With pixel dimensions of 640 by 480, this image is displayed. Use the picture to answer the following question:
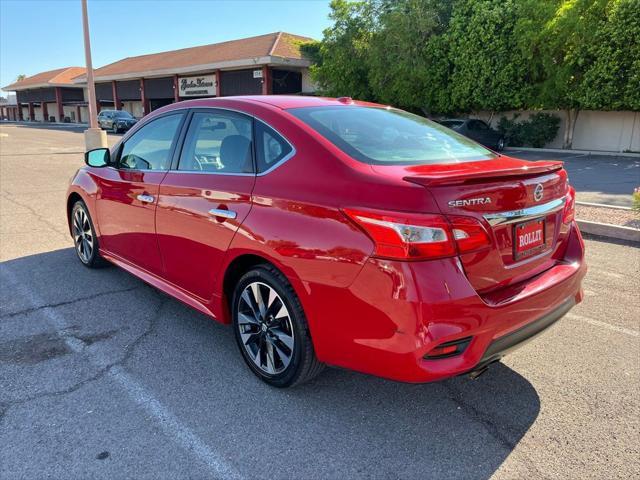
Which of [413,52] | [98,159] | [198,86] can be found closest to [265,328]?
[98,159]

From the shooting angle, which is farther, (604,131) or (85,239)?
(604,131)

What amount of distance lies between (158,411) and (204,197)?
1.37m

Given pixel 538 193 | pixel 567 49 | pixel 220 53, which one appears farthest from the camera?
pixel 220 53

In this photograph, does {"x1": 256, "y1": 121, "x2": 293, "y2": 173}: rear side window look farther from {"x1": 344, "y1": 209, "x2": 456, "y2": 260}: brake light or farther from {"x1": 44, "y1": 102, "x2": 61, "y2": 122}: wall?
{"x1": 44, "y1": 102, "x2": 61, "y2": 122}: wall

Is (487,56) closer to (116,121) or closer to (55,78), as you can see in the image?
(116,121)

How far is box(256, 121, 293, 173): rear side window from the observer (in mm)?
2973

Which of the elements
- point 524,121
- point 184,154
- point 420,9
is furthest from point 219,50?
point 184,154

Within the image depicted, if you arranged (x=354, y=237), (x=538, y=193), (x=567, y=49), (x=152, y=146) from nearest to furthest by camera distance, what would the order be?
(x=354, y=237)
(x=538, y=193)
(x=152, y=146)
(x=567, y=49)

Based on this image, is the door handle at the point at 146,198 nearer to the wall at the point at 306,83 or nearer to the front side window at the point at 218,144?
the front side window at the point at 218,144

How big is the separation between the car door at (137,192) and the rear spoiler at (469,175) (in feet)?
7.20

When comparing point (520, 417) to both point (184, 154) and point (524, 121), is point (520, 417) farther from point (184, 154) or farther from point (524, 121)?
point (524, 121)

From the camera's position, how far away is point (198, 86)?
3950 cm

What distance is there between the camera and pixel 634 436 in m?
2.72

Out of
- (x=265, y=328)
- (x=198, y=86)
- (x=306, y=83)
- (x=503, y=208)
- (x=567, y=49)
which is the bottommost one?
(x=265, y=328)
